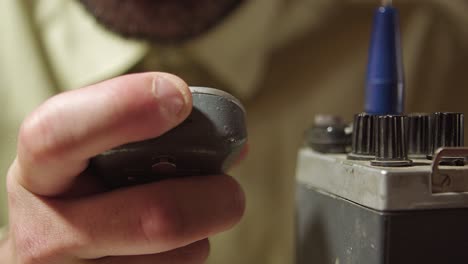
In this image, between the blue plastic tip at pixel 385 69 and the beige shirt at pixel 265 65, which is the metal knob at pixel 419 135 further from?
the beige shirt at pixel 265 65

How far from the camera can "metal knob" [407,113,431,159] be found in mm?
261

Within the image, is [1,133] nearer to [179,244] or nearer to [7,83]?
[7,83]

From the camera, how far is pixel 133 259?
0.91 ft

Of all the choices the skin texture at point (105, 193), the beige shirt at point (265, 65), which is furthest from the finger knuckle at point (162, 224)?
the beige shirt at point (265, 65)

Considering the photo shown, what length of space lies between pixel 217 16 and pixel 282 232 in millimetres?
254

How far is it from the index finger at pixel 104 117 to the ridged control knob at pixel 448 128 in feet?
0.41

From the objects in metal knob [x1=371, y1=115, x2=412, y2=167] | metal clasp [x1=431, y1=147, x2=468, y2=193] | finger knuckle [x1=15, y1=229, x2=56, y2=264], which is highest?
metal knob [x1=371, y1=115, x2=412, y2=167]

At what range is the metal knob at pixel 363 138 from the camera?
0.26 metres

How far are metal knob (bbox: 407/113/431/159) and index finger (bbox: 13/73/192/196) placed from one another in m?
0.12

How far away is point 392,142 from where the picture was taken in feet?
0.81

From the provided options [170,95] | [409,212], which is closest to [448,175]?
[409,212]

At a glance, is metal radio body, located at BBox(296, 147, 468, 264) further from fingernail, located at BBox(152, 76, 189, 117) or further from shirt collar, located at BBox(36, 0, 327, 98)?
shirt collar, located at BBox(36, 0, 327, 98)

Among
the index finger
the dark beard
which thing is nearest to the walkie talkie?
the index finger

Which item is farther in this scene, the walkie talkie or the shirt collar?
the shirt collar
